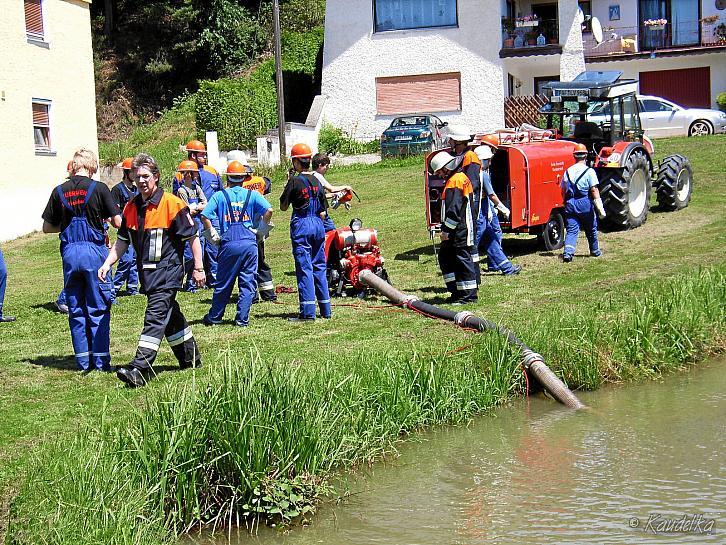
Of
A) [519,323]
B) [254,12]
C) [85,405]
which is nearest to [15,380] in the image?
[85,405]

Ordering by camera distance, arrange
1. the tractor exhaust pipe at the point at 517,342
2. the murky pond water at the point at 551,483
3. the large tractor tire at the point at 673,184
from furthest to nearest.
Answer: the large tractor tire at the point at 673,184 → the tractor exhaust pipe at the point at 517,342 → the murky pond water at the point at 551,483

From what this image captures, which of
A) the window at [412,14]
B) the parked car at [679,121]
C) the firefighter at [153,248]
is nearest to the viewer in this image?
the firefighter at [153,248]

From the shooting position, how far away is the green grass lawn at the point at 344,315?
28.7 ft

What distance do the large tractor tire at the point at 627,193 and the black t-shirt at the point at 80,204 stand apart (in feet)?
32.0

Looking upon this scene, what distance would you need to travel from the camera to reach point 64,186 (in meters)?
10.1

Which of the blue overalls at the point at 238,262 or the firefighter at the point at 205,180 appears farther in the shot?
the firefighter at the point at 205,180

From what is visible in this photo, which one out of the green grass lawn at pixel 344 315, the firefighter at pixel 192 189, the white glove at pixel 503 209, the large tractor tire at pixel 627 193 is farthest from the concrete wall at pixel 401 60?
the firefighter at pixel 192 189

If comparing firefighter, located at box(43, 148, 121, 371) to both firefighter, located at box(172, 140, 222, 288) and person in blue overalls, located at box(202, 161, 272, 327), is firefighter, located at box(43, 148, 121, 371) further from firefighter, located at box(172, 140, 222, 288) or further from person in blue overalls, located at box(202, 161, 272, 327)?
firefighter, located at box(172, 140, 222, 288)

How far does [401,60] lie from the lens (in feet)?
126

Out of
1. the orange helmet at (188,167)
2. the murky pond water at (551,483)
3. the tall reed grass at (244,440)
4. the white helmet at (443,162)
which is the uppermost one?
the orange helmet at (188,167)

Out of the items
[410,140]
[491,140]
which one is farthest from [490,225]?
[410,140]

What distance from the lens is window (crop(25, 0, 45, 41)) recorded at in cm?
2638

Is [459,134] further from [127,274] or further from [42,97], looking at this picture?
[42,97]

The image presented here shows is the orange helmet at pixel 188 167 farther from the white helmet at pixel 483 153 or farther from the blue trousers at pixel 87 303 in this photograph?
the blue trousers at pixel 87 303
